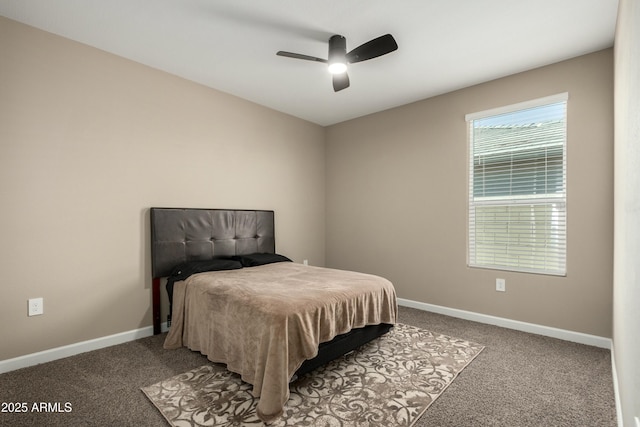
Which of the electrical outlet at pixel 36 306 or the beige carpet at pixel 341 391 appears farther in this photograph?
the electrical outlet at pixel 36 306

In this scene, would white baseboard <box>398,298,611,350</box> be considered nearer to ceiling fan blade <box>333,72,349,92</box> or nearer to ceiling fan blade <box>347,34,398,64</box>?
ceiling fan blade <box>333,72,349,92</box>

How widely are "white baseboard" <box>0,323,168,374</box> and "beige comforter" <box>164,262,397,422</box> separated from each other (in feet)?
1.49

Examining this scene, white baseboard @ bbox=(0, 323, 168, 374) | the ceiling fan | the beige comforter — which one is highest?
the ceiling fan

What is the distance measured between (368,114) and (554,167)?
2363mm

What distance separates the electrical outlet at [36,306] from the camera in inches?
94.0

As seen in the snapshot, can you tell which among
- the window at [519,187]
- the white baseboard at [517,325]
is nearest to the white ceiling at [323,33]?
the window at [519,187]

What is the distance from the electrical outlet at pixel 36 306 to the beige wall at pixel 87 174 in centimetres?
3

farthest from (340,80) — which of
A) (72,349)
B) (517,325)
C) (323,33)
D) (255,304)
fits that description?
(72,349)

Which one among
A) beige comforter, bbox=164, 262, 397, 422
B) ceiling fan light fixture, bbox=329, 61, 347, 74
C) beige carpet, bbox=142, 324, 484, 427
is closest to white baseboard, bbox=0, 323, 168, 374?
beige comforter, bbox=164, 262, 397, 422

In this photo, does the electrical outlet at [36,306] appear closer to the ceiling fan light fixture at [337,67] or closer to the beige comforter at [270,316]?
the beige comforter at [270,316]

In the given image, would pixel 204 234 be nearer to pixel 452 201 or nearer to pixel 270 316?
pixel 270 316

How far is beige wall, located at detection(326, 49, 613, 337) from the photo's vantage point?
108 inches

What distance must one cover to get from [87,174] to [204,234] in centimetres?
117

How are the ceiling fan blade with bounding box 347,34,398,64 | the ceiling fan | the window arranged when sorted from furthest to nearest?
the window < the ceiling fan < the ceiling fan blade with bounding box 347,34,398,64
